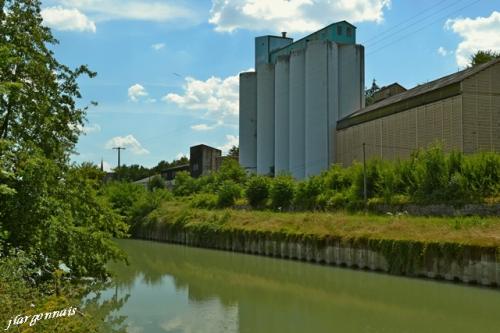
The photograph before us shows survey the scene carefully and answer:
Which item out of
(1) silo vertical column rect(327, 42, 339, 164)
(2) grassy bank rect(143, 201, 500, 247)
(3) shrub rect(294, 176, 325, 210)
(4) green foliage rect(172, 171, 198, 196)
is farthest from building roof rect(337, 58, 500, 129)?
(4) green foliage rect(172, 171, 198, 196)

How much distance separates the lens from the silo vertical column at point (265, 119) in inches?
2167

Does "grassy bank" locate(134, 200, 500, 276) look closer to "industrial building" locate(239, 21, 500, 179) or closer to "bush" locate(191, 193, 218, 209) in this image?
"bush" locate(191, 193, 218, 209)

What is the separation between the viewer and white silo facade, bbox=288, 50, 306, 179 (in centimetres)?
4941

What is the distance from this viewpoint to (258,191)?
126ft

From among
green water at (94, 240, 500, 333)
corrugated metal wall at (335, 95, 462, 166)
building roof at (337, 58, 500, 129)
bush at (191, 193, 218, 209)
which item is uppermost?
building roof at (337, 58, 500, 129)

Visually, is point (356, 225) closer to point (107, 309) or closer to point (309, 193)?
point (309, 193)

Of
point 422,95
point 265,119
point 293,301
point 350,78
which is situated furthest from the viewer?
point 265,119

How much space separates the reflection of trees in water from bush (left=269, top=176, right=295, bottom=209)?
19042 mm

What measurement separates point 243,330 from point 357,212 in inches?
704

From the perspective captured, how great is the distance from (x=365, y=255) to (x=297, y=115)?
94.1 feet

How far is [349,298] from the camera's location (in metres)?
16.8

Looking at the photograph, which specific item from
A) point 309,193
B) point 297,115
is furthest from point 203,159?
point 309,193

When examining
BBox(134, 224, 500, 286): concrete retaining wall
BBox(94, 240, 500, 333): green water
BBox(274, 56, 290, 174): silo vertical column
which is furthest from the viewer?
BBox(274, 56, 290, 174): silo vertical column

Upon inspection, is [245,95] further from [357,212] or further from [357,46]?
[357,212]
